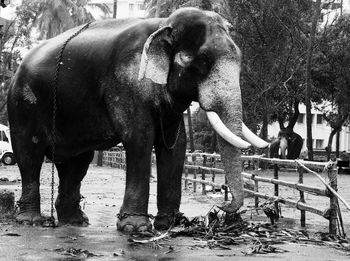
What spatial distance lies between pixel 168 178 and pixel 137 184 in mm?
607

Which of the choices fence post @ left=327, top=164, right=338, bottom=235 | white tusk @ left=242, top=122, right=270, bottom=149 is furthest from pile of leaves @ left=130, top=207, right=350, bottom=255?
white tusk @ left=242, top=122, right=270, bottom=149

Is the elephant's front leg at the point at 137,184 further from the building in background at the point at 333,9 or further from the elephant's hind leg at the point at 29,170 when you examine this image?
the building in background at the point at 333,9

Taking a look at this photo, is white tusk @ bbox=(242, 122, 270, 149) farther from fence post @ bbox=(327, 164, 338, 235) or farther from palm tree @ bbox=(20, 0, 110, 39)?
palm tree @ bbox=(20, 0, 110, 39)

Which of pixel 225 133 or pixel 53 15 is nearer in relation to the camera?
pixel 225 133

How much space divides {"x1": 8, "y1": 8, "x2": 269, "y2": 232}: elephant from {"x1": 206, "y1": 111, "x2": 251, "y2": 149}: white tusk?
0.04ft

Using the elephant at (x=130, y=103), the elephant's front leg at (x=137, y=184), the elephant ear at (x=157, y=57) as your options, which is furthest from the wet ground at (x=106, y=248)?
the elephant ear at (x=157, y=57)

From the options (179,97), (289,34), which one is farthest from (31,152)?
(289,34)

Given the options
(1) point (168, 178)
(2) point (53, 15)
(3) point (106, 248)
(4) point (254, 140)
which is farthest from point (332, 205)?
(2) point (53, 15)

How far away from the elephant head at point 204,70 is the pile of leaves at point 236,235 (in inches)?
23.3

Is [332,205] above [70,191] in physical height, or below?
below

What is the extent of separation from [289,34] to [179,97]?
77.8 feet

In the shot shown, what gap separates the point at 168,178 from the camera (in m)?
8.70

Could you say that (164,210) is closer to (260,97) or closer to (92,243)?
(92,243)

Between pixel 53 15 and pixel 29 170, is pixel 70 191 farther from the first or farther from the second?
pixel 53 15
